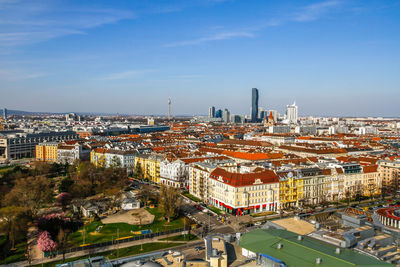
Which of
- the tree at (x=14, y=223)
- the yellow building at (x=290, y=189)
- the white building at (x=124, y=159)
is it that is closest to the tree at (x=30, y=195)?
the tree at (x=14, y=223)

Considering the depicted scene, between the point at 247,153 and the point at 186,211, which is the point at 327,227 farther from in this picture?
the point at 247,153

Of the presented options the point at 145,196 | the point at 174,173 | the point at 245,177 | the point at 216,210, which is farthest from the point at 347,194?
the point at 145,196

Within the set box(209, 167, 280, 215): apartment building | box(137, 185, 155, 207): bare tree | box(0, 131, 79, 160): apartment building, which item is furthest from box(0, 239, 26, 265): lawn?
box(0, 131, 79, 160): apartment building

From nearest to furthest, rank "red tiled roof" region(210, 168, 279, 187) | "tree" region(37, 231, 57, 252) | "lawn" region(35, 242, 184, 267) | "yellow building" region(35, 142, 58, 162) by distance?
1. "lawn" region(35, 242, 184, 267)
2. "tree" region(37, 231, 57, 252)
3. "red tiled roof" region(210, 168, 279, 187)
4. "yellow building" region(35, 142, 58, 162)

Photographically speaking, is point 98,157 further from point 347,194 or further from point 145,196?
point 347,194

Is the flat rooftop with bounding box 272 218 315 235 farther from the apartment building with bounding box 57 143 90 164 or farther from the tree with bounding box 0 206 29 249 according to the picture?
the apartment building with bounding box 57 143 90 164

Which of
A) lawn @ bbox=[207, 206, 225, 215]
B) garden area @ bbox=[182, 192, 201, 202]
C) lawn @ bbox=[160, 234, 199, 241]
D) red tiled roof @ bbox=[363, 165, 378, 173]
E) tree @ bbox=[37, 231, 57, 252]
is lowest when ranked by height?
lawn @ bbox=[160, 234, 199, 241]
